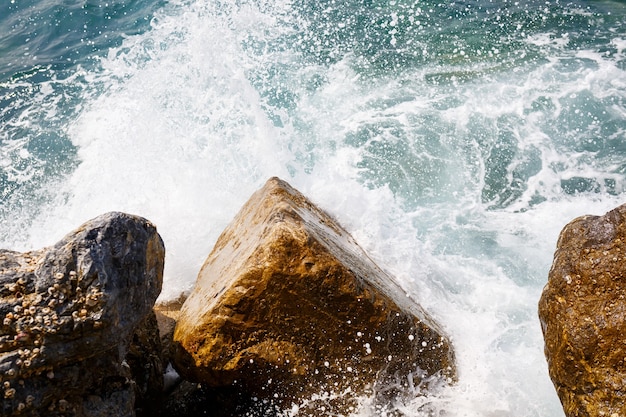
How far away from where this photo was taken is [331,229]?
489 centimetres

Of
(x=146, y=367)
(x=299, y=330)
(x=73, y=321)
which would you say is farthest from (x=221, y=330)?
(x=73, y=321)

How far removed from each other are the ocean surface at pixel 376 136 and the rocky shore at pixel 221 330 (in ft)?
1.41

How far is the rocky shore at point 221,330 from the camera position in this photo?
3.18 m

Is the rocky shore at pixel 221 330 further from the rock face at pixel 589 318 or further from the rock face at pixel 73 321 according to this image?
the rock face at pixel 589 318

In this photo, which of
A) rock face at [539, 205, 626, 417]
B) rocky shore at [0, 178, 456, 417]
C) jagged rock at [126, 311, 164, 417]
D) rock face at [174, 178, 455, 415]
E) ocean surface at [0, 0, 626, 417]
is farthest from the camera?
ocean surface at [0, 0, 626, 417]

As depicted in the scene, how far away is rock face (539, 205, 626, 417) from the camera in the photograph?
3031mm

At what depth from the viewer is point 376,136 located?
789 centimetres

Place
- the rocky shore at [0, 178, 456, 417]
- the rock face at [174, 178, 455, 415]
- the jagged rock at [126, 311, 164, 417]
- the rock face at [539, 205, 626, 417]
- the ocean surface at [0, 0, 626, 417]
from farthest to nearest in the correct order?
the ocean surface at [0, 0, 626, 417]
the jagged rock at [126, 311, 164, 417]
the rock face at [174, 178, 455, 415]
the rocky shore at [0, 178, 456, 417]
the rock face at [539, 205, 626, 417]

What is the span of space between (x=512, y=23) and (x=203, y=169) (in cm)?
622

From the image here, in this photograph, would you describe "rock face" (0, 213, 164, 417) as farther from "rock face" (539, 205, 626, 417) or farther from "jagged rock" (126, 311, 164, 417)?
"rock face" (539, 205, 626, 417)

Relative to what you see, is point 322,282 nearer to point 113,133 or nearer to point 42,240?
point 42,240

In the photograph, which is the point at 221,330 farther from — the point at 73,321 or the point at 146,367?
the point at 73,321

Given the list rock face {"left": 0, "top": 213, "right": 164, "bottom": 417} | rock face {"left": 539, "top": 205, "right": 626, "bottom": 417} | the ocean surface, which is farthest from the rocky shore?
rock face {"left": 539, "top": 205, "right": 626, "bottom": 417}

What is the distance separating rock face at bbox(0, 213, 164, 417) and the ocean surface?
187cm
